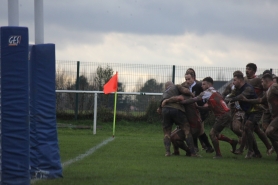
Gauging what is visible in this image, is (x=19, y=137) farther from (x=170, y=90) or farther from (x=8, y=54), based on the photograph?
(x=170, y=90)

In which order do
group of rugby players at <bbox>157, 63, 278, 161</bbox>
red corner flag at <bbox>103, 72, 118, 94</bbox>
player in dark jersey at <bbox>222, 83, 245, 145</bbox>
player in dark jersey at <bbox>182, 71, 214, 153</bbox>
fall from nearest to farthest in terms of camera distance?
group of rugby players at <bbox>157, 63, 278, 161</bbox>, player in dark jersey at <bbox>182, 71, 214, 153</bbox>, player in dark jersey at <bbox>222, 83, 245, 145</bbox>, red corner flag at <bbox>103, 72, 118, 94</bbox>

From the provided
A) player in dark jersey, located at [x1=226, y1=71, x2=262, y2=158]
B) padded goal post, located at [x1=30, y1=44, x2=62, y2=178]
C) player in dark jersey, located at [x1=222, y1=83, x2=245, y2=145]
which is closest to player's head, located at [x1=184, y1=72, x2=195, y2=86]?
player in dark jersey, located at [x1=222, y1=83, x2=245, y2=145]

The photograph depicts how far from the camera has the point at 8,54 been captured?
7.42 meters

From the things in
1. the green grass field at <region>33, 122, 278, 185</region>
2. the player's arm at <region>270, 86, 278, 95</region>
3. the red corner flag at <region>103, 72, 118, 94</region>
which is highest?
the player's arm at <region>270, 86, 278, 95</region>

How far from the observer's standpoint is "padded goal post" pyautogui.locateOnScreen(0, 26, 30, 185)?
7.45 m

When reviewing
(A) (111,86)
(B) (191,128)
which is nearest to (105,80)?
(A) (111,86)

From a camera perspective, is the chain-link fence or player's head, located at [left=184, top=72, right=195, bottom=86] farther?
the chain-link fence

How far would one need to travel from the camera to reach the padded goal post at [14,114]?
24.4 ft

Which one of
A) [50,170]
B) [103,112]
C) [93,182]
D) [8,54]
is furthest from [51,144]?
[103,112]

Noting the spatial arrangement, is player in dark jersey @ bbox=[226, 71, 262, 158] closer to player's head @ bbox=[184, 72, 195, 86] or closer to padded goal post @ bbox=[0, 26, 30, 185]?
player's head @ bbox=[184, 72, 195, 86]

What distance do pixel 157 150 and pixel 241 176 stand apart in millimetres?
5589

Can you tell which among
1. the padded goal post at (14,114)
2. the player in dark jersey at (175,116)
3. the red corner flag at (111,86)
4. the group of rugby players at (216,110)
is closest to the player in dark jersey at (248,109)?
the group of rugby players at (216,110)

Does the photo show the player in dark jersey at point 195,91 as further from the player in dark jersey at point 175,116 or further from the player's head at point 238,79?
the player's head at point 238,79

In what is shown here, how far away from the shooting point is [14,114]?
754 centimetres
